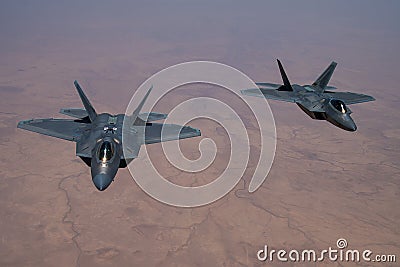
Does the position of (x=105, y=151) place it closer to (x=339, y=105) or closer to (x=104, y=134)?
(x=104, y=134)

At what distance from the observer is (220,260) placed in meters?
51.7

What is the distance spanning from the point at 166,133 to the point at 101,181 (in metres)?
8.47

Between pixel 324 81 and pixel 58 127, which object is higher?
pixel 324 81

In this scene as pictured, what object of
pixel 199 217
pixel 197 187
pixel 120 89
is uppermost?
pixel 120 89

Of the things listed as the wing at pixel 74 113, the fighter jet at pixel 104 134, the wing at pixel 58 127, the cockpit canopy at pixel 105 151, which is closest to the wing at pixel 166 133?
the fighter jet at pixel 104 134

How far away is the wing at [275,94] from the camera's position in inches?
1243

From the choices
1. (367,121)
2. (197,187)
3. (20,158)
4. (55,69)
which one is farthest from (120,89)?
(367,121)

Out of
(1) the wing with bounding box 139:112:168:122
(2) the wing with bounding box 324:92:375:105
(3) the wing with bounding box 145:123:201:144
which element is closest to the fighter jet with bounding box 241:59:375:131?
(2) the wing with bounding box 324:92:375:105

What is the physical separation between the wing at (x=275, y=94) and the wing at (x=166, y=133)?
779 centimetres

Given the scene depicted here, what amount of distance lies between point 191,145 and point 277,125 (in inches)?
1627

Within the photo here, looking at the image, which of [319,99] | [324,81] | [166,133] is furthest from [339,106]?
[166,133]

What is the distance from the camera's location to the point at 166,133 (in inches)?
Answer: 1070

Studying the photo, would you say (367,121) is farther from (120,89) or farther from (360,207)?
(120,89)

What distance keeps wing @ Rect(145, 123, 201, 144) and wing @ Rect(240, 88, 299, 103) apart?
779 centimetres
